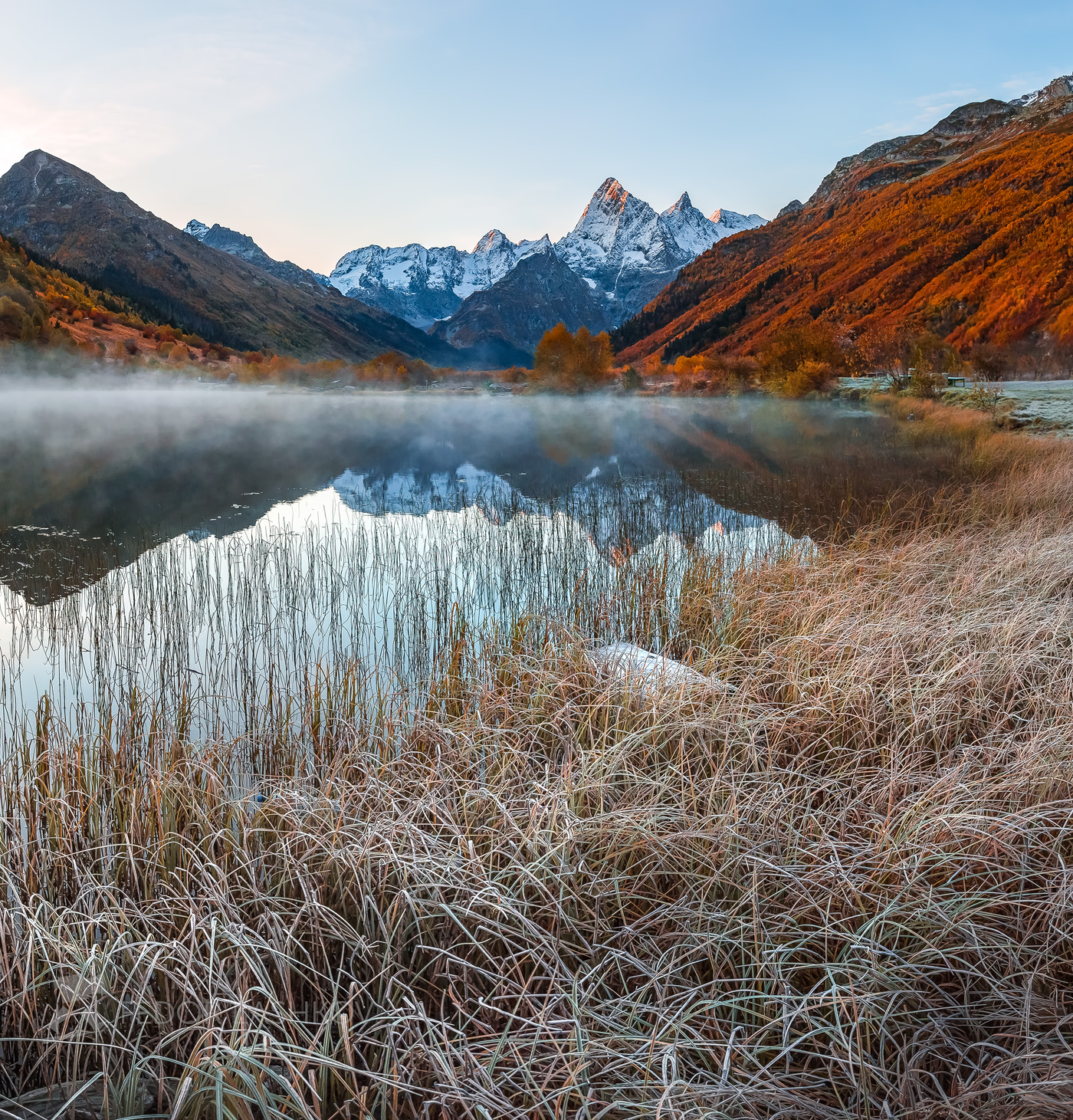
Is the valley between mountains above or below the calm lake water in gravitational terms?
above

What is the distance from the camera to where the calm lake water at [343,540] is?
13.9 ft

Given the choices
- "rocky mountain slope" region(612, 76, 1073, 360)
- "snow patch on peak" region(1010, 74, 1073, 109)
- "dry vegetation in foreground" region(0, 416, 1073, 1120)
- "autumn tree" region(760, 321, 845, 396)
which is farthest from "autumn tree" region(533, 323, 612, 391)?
"snow patch on peak" region(1010, 74, 1073, 109)

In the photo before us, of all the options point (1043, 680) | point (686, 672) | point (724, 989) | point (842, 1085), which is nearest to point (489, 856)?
point (724, 989)

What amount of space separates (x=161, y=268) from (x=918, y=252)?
406ft

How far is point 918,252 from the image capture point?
7406 cm

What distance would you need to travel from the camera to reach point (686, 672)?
10.7 feet

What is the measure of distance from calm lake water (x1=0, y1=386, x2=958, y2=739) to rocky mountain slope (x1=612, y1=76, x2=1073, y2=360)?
26.4m

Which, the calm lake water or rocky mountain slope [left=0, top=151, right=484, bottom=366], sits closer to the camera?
the calm lake water

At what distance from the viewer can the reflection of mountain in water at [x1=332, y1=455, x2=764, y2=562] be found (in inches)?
308

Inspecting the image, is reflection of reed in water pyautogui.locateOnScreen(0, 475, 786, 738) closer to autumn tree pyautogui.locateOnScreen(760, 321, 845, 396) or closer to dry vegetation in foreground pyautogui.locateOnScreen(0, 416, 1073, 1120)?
dry vegetation in foreground pyautogui.locateOnScreen(0, 416, 1073, 1120)

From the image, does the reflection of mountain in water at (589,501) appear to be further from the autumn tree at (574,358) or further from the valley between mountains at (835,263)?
the autumn tree at (574,358)

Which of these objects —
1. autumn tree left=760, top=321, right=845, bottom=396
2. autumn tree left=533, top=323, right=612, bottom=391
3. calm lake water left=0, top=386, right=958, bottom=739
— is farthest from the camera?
autumn tree left=533, top=323, right=612, bottom=391

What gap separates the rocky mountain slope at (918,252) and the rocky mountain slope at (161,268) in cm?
6449

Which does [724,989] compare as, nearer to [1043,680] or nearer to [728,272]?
[1043,680]
